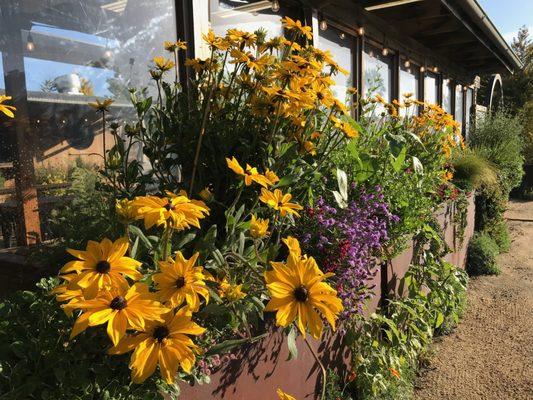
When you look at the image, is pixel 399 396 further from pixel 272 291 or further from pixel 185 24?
pixel 185 24

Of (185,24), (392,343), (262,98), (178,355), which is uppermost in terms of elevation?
(185,24)

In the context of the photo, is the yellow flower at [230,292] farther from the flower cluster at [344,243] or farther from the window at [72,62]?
the window at [72,62]

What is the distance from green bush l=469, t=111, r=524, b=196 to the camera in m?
6.86

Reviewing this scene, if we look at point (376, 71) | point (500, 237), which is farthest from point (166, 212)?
point (500, 237)

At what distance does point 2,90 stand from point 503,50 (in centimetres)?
751

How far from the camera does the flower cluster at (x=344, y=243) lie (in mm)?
1864

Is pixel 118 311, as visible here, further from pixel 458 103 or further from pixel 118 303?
pixel 458 103

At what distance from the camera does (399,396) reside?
234 cm

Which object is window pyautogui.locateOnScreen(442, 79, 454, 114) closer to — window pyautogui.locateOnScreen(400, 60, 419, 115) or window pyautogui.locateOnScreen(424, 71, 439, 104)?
window pyautogui.locateOnScreen(424, 71, 439, 104)

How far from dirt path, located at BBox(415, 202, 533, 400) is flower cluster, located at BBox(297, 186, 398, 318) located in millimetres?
1127

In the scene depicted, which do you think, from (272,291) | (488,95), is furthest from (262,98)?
(488,95)

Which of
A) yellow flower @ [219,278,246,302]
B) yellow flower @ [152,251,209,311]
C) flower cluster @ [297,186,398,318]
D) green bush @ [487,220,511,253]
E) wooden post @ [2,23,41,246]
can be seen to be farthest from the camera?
green bush @ [487,220,511,253]

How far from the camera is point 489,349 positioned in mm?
3211

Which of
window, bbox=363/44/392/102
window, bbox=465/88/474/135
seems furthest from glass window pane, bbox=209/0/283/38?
window, bbox=465/88/474/135
